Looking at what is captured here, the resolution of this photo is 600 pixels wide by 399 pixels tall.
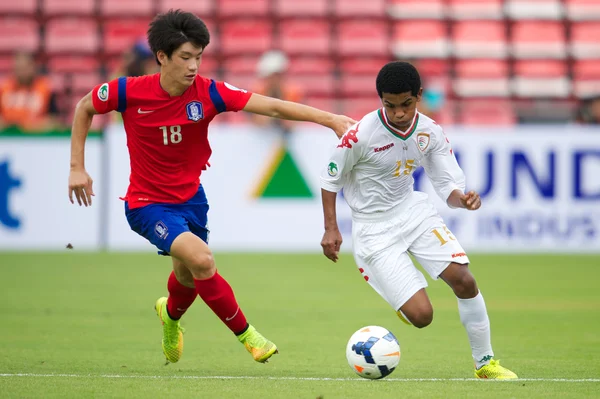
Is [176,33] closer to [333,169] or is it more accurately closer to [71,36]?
[333,169]

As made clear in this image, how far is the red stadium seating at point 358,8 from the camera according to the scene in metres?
20.1

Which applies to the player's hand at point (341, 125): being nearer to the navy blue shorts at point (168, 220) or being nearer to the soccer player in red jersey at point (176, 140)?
the soccer player in red jersey at point (176, 140)

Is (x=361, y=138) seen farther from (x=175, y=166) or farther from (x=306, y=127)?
(x=306, y=127)

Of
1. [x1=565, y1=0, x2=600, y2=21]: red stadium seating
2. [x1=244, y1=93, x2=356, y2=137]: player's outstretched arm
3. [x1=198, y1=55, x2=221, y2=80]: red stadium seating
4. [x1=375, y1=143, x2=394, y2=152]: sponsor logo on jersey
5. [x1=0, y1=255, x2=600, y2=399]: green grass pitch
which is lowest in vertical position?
[x1=0, y1=255, x2=600, y2=399]: green grass pitch

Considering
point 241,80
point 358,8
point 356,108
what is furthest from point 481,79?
point 241,80

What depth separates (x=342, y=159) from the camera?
6.53 m

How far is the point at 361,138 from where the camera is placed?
6.53 meters

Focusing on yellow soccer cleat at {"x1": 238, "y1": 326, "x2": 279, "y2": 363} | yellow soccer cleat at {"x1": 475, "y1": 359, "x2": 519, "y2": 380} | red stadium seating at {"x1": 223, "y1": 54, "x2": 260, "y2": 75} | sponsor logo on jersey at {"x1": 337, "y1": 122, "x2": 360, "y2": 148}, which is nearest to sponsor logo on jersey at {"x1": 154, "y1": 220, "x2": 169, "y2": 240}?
yellow soccer cleat at {"x1": 238, "y1": 326, "x2": 279, "y2": 363}

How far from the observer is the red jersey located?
21.8 feet

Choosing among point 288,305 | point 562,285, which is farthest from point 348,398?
point 562,285

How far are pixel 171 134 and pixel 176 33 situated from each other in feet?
2.14

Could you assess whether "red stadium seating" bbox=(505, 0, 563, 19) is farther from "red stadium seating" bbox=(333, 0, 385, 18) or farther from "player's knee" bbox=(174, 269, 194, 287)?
"player's knee" bbox=(174, 269, 194, 287)

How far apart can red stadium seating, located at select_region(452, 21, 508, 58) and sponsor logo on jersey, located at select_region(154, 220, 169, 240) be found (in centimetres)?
1408

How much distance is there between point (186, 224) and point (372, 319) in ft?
10.2
